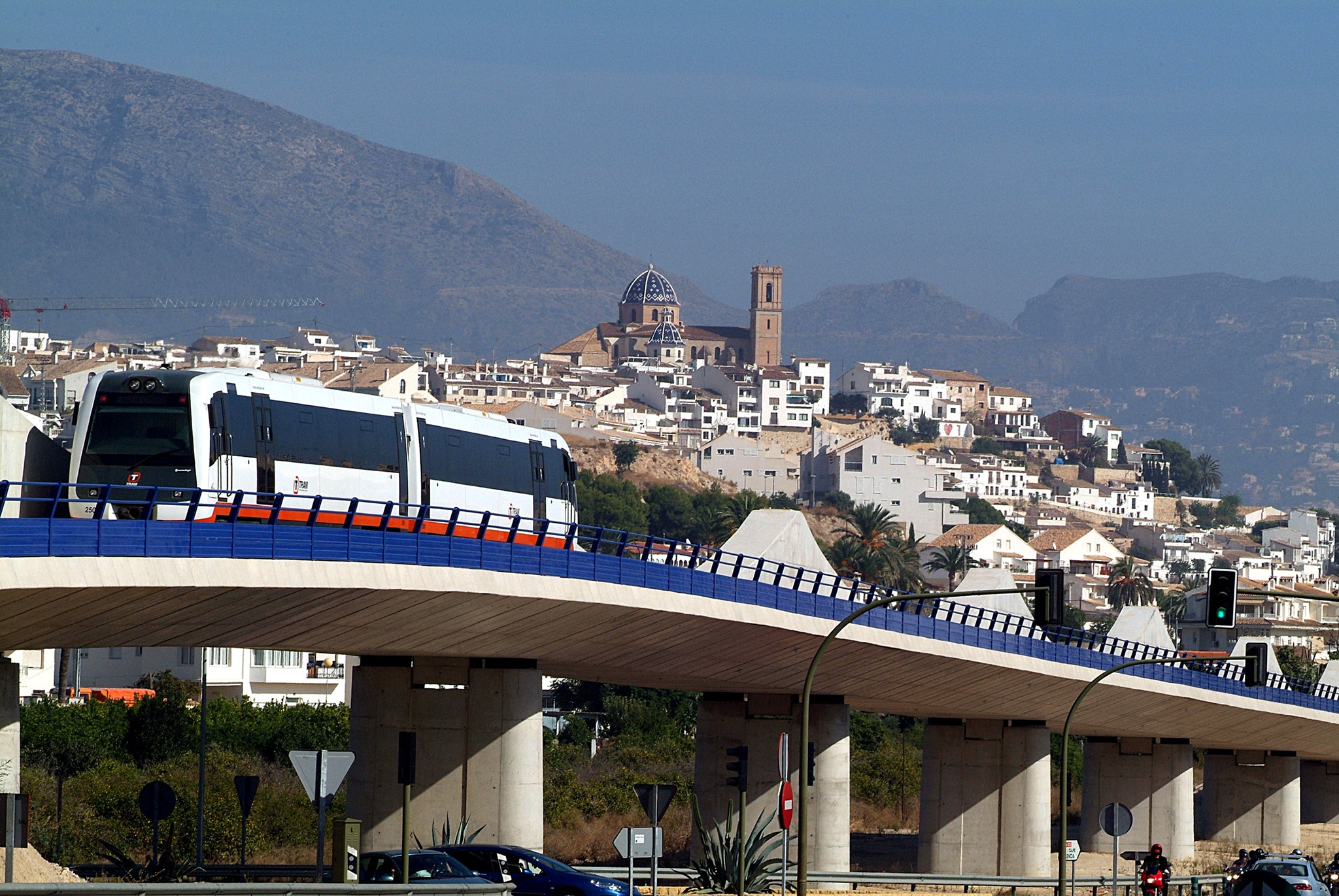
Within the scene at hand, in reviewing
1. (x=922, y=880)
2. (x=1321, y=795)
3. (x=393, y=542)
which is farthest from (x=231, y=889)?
(x=1321, y=795)

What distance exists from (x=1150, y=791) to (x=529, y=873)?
152 ft

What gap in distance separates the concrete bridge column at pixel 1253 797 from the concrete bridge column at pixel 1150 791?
10297mm

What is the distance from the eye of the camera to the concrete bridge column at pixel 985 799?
191ft

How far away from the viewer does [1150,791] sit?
7269 cm

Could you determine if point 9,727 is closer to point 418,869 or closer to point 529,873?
point 418,869

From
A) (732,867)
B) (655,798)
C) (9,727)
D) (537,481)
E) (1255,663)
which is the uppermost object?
(537,481)

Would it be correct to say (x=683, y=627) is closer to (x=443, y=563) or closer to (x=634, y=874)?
(x=634, y=874)

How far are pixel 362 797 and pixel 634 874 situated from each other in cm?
566

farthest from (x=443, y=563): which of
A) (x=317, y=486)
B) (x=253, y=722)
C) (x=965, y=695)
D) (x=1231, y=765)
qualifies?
(x=1231, y=765)

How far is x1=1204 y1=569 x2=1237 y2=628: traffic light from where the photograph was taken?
1446 inches

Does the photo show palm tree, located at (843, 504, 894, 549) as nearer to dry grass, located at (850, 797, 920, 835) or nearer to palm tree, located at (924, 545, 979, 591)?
palm tree, located at (924, 545, 979, 591)

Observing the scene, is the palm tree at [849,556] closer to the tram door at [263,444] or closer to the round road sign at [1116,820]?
the round road sign at [1116,820]

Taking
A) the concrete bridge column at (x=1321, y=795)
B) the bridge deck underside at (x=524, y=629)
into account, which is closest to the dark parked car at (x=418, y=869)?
the bridge deck underside at (x=524, y=629)

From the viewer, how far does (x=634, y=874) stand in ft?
133
